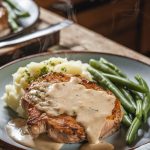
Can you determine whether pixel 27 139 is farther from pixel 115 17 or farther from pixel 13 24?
pixel 115 17

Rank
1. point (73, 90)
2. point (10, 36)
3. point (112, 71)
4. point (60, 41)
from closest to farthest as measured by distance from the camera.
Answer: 1. point (73, 90)
2. point (112, 71)
3. point (10, 36)
4. point (60, 41)

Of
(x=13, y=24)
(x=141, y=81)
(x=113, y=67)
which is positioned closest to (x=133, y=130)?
(x=141, y=81)

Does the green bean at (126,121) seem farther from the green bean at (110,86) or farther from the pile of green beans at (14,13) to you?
the pile of green beans at (14,13)

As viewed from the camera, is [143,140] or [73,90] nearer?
[143,140]

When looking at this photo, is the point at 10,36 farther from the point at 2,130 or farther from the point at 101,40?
the point at 2,130

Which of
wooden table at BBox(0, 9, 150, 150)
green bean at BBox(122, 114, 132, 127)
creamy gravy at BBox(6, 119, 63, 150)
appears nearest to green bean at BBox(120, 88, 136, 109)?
green bean at BBox(122, 114, 132, 127)

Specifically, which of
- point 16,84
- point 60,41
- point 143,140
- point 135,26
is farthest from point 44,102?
point 135,26

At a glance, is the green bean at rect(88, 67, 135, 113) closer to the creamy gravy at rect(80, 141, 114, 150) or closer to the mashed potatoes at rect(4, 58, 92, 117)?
the mashed potatoes at rect(4, 58, 92, 117)

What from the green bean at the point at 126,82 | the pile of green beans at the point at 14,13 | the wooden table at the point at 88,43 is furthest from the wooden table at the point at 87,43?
the green bean at the point at 126,82
